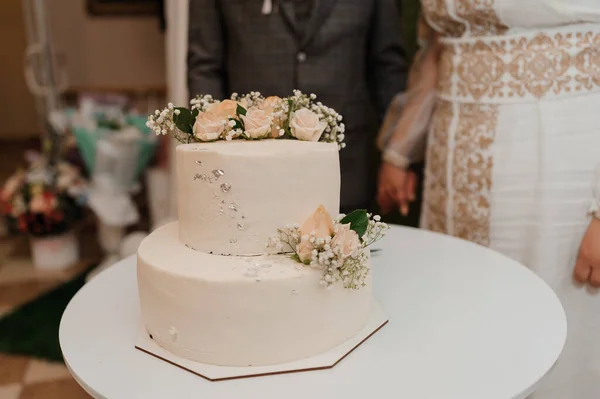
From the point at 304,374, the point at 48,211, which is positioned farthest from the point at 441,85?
the point at 48,211

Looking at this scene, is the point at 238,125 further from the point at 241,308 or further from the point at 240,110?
the point at 241,308

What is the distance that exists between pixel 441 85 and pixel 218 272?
0.86m

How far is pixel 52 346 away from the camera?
2.40 meters

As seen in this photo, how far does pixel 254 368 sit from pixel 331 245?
221mm

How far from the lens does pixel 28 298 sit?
2.81 metres

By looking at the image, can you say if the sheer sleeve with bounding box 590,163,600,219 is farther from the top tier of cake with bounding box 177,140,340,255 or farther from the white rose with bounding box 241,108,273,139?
the white rose with bounding box 241,108,273,139

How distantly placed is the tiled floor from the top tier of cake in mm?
1417

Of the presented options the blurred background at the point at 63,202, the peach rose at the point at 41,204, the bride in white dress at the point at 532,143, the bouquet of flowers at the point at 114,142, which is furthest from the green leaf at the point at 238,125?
the peach rose at the point at 41,204

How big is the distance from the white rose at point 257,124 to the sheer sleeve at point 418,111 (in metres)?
0.68

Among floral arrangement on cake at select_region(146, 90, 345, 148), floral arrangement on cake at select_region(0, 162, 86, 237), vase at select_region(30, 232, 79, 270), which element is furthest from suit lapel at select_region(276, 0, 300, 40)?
Result: vase at select_region(30, 232, 79, 270)

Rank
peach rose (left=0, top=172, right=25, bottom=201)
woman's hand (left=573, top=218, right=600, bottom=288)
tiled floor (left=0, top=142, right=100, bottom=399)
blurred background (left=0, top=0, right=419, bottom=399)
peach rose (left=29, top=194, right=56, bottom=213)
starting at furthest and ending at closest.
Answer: peach rose (left=0, top=172, right=25, bottom=201) → peach rose (left=29, top=194, right=56, bottom=213) → blurred background (left=0, top=0, right=419, bottom=399) → tiled floor (left=0, top=142, right=100, bottom=399) → woman's hand (left=573, top=218, right=600, bottom=288)

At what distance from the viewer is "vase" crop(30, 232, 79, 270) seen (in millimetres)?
3070

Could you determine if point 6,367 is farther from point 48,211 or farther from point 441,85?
point 441,85

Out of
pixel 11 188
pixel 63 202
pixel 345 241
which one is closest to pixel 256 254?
pixel 345 241
